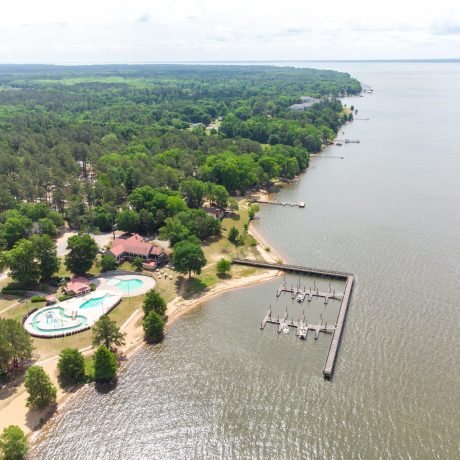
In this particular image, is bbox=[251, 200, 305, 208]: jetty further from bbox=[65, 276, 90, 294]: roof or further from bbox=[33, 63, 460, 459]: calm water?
bbox=[65, 276, 90, 294]: roof

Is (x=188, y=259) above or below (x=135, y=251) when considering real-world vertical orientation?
above

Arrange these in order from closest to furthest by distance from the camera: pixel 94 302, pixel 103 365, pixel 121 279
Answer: pixel 103 365, pixel 94 302, pixel 121 279

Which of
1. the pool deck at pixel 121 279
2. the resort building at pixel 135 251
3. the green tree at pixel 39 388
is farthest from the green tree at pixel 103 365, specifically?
the resort building at pixel 135 251

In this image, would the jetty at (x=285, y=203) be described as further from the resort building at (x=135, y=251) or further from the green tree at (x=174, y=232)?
the resort building at (x=135, y=251)

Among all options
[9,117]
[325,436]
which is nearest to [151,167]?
[325,436]

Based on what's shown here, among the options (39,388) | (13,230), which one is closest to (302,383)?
(39,388)

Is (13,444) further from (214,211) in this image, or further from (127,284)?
(214,211)
